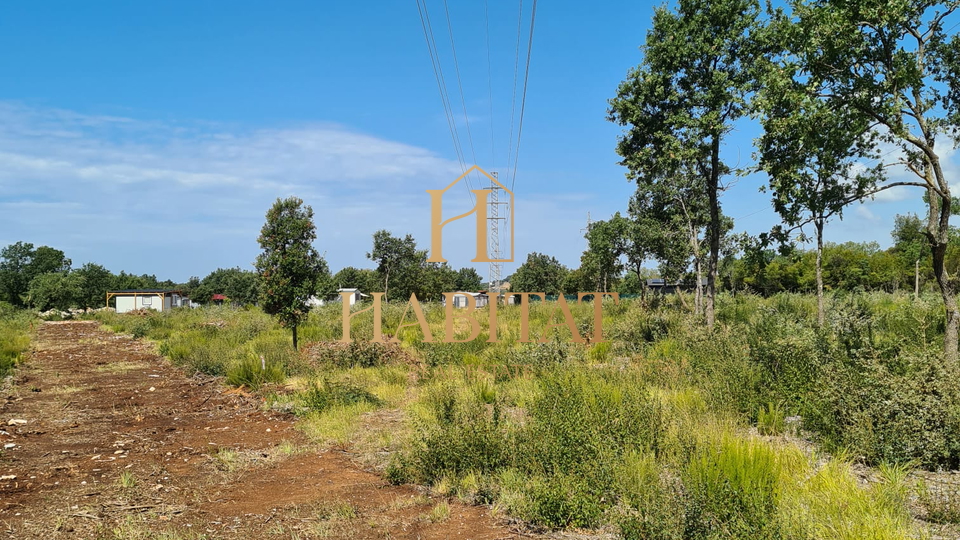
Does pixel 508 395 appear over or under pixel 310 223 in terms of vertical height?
under

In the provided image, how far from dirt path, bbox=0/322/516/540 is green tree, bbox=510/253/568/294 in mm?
63724

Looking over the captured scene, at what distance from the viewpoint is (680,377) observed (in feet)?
30.1

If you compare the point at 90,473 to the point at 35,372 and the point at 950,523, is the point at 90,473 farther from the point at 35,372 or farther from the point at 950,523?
the point at 35,372

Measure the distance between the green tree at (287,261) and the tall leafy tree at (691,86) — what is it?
28.4 ft

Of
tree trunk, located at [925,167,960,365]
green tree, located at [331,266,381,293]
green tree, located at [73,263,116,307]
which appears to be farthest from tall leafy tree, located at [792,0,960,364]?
green tree, located at [73,263,116,307]

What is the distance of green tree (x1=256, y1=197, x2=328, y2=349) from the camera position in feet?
46.2

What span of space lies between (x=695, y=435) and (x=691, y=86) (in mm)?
11000

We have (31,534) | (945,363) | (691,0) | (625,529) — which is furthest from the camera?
(691,0)

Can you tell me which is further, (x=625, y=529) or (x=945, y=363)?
(x=945, y=363)

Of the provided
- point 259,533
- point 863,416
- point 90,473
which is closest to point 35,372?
point 90,473

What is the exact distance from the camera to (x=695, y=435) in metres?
5.44

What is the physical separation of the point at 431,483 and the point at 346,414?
332 centimetres

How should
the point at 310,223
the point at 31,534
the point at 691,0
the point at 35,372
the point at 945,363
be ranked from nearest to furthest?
the point at 31,534, the point at 945,363, the point at 691,0, the point at 310,223, the point at 35,372

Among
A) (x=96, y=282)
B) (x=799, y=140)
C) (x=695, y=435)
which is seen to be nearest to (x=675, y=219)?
(x=799, y=140)
